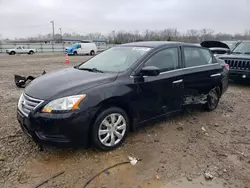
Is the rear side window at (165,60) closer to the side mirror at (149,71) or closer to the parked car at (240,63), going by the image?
the side mirror at (149,71)

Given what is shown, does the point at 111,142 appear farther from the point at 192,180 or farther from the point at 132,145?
the point at 192,180

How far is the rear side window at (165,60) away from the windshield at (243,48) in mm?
5350

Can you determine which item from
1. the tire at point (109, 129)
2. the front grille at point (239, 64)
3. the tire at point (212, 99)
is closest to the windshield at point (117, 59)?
the tire at point (109, 129)

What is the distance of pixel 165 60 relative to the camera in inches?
156

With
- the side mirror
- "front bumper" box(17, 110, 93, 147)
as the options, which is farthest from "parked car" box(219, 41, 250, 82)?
"front bumper" box(17, 110, 93, 147)

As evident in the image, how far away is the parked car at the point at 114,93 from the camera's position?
2869 mm

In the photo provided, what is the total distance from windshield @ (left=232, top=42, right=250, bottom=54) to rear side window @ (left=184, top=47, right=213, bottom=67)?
4.07 m

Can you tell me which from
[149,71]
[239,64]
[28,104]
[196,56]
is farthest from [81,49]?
[28,104]

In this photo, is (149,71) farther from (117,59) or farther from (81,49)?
(81,49)

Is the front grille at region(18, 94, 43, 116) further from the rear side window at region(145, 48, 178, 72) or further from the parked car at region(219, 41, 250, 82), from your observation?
the parked car at region(219, 41, 250, 82)

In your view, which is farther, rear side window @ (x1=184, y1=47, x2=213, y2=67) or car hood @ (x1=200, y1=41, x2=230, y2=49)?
car hood @ (x1=200, y1=41, x2=230, y2=49)

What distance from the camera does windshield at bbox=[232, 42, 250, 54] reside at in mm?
8211

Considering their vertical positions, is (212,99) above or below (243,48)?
below

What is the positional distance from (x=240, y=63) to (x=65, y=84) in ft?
21.4
